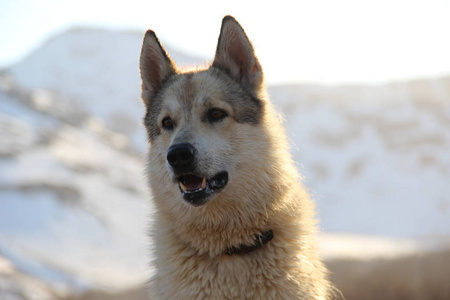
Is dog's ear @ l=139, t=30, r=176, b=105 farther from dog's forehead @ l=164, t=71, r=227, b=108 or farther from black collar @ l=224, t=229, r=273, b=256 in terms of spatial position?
black collar @ l=224, t=229, r=273, b=256

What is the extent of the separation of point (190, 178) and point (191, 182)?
33 millimetres

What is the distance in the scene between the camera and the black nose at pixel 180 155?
10.4ft

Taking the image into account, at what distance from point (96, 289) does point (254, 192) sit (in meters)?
9.50

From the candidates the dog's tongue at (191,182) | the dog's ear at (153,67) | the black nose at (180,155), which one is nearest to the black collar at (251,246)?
the dog's tongue at (191,182)

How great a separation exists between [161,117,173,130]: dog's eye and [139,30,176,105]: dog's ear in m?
0.50

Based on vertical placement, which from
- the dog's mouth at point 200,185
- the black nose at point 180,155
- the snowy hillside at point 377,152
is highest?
the black nose at point 180,155

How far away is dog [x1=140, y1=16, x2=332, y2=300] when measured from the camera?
9.94ft

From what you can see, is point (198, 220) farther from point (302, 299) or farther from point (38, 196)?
point (38, 196)

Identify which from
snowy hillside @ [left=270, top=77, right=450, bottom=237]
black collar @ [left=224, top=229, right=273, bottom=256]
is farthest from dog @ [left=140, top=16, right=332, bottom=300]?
snowy hillside @ [left=270, top=77, right=450, bottom=237]

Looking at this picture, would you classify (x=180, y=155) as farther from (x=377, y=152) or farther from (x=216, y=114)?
(x=377, y=152)

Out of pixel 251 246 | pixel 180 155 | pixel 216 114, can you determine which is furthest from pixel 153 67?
pixel 251 246

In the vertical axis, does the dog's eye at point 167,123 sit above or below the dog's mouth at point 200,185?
above

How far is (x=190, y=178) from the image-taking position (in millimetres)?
3318

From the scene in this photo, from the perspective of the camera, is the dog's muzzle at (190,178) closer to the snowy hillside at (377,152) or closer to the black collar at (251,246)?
the black collar at (251,246)
